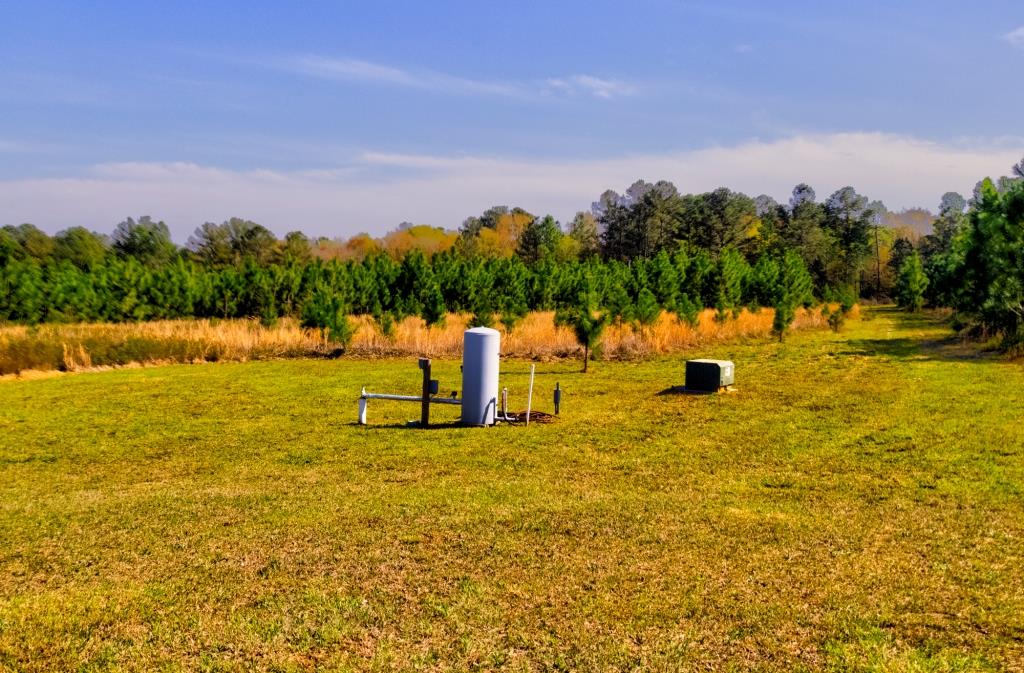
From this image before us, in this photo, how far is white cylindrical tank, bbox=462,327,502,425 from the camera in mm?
12008

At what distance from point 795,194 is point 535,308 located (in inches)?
2812

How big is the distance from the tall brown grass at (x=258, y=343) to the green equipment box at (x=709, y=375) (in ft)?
23.5

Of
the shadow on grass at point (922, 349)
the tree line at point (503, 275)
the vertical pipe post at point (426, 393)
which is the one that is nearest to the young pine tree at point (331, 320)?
the tree line at point (503, 275)

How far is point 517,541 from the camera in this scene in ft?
21.8

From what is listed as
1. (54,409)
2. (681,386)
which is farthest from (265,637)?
(681,386)

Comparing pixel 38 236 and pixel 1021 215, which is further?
pixel 38 236

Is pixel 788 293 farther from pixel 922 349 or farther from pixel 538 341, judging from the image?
pixel 538 341

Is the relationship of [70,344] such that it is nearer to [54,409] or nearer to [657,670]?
[54,409]

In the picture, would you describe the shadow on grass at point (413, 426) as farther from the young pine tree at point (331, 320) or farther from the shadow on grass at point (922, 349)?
the shadow on grass at point (922, 349)

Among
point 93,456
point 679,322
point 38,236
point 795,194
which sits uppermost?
point 795,194

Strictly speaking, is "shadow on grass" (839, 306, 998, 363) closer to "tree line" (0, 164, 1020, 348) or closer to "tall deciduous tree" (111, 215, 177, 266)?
"tree line" (0, 164, 1020, 348)

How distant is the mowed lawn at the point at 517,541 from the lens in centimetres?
477

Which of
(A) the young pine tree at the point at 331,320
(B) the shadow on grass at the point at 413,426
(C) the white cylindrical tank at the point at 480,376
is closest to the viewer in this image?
(C) the white cylindrical tank at the point at 480,376

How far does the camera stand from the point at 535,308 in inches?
1720
